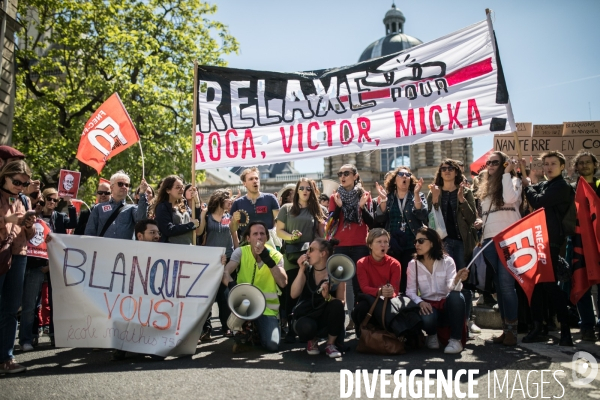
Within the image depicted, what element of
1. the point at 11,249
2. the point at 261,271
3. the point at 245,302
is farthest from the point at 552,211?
the point at 11,249

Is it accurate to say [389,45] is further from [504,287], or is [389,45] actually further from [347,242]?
[504,287]

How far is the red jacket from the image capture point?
5.88m

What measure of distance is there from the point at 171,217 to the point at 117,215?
683 mm

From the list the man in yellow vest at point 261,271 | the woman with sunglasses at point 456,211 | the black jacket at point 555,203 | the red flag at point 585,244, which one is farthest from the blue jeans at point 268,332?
the red flag at point 585,244

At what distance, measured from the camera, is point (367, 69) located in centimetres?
723

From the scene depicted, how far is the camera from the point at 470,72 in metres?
6.72

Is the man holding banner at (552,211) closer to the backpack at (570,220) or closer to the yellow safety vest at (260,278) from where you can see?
the backpack at (570,220)

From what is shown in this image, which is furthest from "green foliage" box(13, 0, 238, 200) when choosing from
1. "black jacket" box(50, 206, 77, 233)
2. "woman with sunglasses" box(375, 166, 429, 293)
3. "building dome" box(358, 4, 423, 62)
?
"building dome" box(358, 4, 423, 62)

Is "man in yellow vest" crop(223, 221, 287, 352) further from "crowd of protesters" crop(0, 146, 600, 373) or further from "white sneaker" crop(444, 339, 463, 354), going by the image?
"white sneaker" crop(444, 339, 463, 354)

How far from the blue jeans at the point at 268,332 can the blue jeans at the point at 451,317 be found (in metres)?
1.48

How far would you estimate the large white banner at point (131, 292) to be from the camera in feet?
18.3

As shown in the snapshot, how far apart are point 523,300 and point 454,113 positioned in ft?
7.40

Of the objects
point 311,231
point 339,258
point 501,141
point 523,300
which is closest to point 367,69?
point 311,231

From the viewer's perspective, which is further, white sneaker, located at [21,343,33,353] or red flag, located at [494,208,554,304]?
white sneaker, located at [21,343,33,353]
